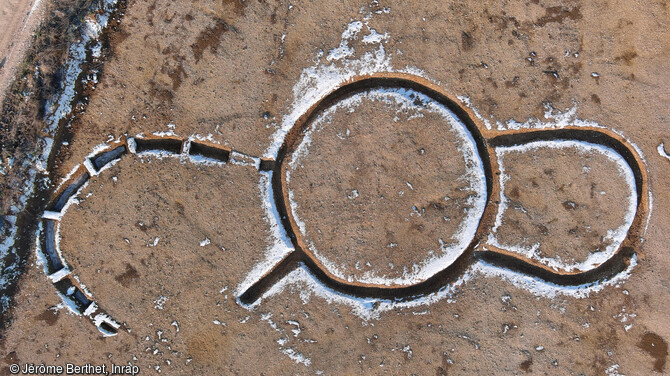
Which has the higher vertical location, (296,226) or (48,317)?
(296,226)

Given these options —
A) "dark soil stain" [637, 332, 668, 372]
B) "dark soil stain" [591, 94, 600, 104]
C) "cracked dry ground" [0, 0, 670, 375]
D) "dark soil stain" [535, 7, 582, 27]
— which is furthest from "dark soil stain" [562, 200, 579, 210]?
"dark soil stain" [535, 7, 582, 27]

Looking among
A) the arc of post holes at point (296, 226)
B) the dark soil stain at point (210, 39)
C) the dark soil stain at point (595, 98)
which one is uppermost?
the dark soil stain at point (210, 39)

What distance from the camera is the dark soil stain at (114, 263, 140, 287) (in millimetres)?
6449

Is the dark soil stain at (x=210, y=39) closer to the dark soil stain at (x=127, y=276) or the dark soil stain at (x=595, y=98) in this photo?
the dark soil stain at (x=127, y=276)

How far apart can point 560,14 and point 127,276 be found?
27.8 ft

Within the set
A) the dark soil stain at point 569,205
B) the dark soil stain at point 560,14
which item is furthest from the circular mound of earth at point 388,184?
the dark soil stain at point 560,14

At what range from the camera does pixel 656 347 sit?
20.9ft

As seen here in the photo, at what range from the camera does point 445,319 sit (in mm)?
6457

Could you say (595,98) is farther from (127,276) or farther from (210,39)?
(127,276)

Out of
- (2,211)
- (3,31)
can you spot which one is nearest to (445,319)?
(2,211)

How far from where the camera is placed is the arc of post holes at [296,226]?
6.40 metres

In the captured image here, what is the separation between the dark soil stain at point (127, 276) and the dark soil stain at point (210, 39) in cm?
369

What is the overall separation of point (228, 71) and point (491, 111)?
14.6 ft

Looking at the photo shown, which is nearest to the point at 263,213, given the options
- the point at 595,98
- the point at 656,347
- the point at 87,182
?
the point at 87,182
